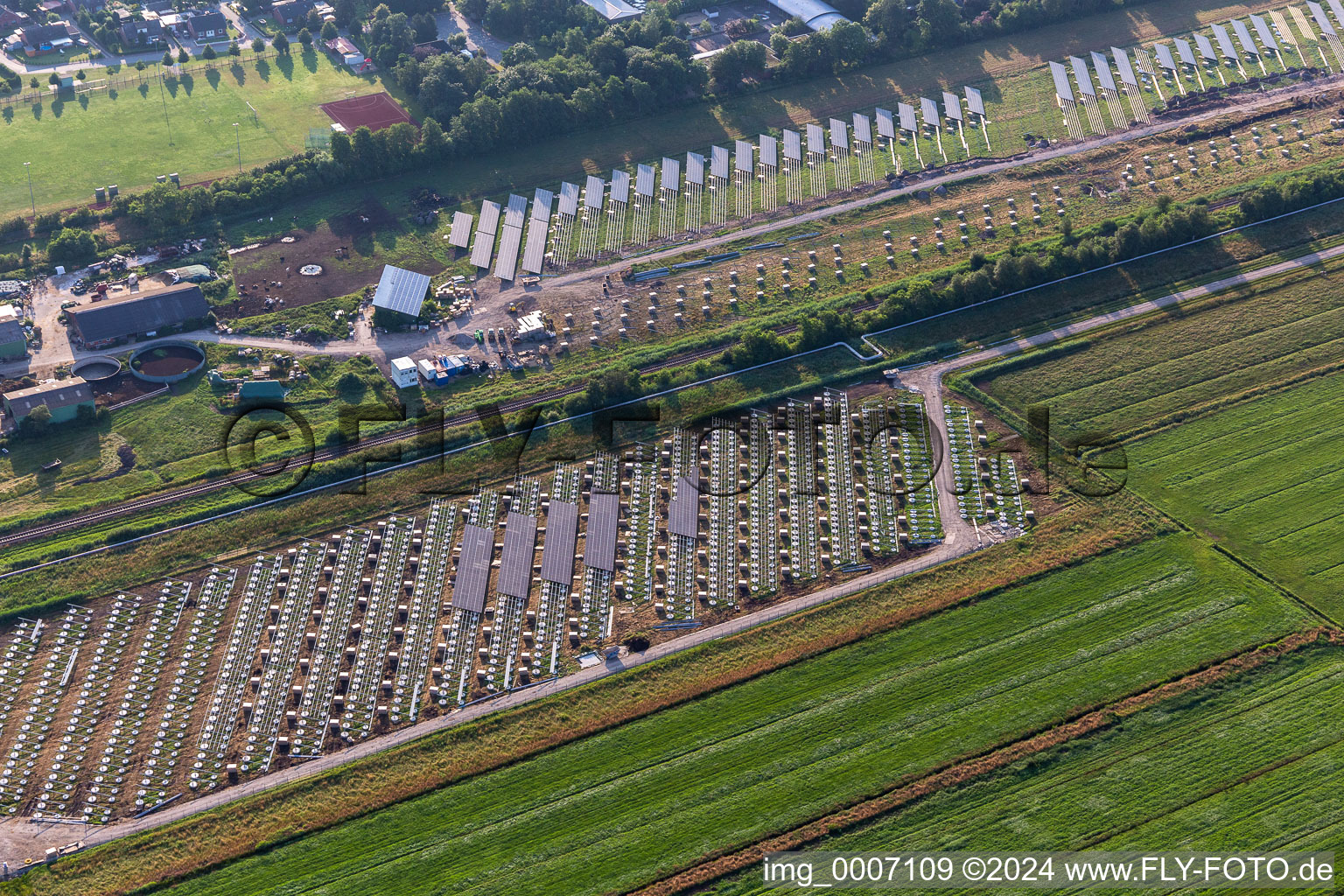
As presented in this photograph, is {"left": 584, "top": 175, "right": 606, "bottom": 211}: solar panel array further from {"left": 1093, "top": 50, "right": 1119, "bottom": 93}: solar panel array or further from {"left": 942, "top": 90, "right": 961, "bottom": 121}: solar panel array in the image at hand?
{"left": 1093, "top": 50, "right": 1119, "bottom": 93}: solar panel array

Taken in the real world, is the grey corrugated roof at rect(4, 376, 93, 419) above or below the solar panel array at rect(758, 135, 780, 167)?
below

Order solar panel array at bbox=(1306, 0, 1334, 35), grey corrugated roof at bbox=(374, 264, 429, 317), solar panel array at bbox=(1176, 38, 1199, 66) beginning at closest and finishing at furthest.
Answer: grey corrugated roof at bbox=(374, 264, 429, 317), solar panel array at bbox=(1176, 38, 1199, 66), solar panel array at bbox=(1306, 0, 1334, 35)

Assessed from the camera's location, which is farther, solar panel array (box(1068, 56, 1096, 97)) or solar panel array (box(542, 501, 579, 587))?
solar panel array (box(1068, 56, 1096, 97))

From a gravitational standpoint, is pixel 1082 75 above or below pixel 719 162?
above

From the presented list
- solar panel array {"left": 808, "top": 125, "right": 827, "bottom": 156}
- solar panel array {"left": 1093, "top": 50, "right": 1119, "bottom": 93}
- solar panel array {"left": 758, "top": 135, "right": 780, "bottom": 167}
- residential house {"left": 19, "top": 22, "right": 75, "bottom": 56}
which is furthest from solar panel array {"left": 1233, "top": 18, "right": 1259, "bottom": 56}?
residential house {"left": 19, "top": 22, "right": 75, "bottom": 56}

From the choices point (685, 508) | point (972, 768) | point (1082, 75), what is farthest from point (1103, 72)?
point (972, 768)

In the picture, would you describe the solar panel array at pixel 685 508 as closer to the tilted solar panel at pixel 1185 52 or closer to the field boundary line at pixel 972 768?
the field boundary line at pixel 972 768

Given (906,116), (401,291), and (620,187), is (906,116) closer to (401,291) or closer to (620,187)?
(620,187)

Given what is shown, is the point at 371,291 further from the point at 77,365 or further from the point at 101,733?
the point at 101,733
